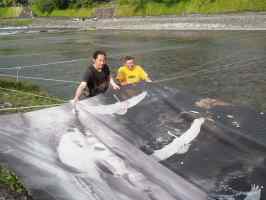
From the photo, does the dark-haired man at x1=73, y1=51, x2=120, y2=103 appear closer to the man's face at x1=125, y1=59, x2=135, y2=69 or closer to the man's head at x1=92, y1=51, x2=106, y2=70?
the man's head at x1=92, y1=51, x2=106, y2=70

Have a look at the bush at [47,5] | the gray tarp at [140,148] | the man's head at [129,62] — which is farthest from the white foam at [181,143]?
the bush at [47,5]

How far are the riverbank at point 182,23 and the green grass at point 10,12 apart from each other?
40.4m

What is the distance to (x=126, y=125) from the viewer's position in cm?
810

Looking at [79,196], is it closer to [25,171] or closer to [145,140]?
[25,171]

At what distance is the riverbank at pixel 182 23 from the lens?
46875 mm

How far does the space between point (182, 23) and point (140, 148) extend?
50138 mm

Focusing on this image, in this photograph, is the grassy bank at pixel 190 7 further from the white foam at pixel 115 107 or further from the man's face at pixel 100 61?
the white foam at pixel 115 107

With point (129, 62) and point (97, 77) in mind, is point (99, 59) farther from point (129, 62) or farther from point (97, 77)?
point (129, 62)

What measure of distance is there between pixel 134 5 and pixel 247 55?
53.8 metres

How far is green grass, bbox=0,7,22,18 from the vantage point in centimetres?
12174

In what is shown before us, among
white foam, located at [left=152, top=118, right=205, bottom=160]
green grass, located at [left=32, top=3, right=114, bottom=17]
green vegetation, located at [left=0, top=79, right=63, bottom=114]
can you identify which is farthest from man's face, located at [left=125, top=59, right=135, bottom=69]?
green grass, located at [left=32, top=3, right=114, bottom=17]

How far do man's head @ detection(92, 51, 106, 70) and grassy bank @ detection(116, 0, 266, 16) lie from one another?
46.3m

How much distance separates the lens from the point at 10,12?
12375cm

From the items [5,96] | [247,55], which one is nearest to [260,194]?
[5,96]
